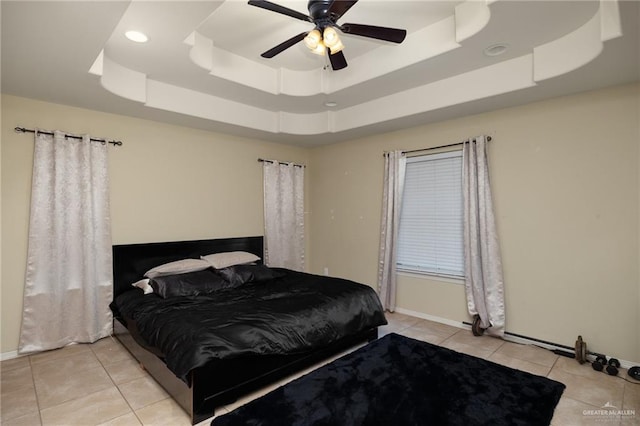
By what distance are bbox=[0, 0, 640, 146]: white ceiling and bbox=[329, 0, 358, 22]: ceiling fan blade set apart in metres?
0.59

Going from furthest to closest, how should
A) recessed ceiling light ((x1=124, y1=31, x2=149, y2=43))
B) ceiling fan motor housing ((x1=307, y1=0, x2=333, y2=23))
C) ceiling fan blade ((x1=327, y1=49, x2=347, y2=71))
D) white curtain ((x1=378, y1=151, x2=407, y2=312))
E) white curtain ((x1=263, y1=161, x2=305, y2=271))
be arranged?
white curtain ((x1=263, y1=161, x2=305, y2=271)) < white curtain ((x1=378, y1=151, x2=407, y2=312)) < ceiling fan blade ((x1=327, y1=49, x2=347, y2=71)) < recessed ceiling light ((x1=124, y1=31, x2=149, y2=43)) < ceiling fan motor housing ((x1=307, y1=0, x2=333, y2=23))

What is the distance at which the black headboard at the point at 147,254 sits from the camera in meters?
3.62

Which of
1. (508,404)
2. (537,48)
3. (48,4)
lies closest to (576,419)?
(508,404)

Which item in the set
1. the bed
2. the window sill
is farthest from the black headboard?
the window sill

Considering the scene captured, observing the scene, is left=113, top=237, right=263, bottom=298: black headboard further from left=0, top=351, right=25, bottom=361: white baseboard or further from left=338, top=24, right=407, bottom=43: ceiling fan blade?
left=338, top=24, right=407, bottom=43: ceiling fan blade

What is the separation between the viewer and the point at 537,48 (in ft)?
9.45

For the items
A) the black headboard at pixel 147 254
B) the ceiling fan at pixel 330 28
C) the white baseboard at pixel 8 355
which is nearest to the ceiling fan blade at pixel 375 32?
the ceiling fan at pixel 330 28

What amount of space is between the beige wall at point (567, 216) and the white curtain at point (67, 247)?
3.80 m

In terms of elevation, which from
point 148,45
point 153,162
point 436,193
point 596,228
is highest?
point 148,45

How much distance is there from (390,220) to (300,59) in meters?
2.29

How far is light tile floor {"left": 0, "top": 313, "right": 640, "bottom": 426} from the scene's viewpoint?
216 cm

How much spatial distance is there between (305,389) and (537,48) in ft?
11.3

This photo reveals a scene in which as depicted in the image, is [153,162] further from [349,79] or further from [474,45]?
[474,45]

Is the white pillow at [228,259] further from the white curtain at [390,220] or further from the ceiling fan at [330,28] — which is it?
the ceiling fan at [330,28]
